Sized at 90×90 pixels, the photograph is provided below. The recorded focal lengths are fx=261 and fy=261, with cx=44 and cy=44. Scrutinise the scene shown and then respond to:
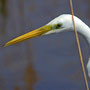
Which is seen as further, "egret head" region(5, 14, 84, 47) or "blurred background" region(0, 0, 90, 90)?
"blurred background" region(0, 0, 90, 90)

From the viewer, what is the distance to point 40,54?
8.04 feet

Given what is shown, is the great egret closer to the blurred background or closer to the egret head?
the egret head

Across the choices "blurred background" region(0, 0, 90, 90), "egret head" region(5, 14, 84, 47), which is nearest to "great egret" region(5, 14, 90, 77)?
"egret head" region(5, 14, 84, 47)

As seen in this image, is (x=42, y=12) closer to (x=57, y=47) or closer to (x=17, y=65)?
(x=57, y=47)

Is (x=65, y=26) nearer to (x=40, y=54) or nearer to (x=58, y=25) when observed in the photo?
(x=58, y=25)

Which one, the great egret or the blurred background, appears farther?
the blurred background

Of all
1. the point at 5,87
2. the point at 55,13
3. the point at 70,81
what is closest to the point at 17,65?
the point at 5,87

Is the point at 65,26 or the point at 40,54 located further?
the point at 40,54

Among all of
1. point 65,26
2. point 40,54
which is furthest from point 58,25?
point 40,54

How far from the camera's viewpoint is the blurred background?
221 cm

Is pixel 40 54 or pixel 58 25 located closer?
pixel 58 25

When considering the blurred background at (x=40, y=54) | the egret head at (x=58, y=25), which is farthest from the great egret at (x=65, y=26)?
the blurred background at (x=40, y=54)

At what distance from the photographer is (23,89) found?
7.07 ft

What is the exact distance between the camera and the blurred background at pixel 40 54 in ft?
7.23
